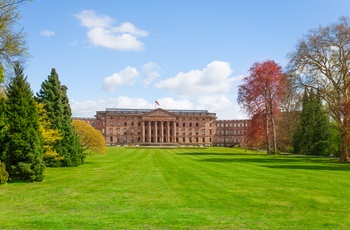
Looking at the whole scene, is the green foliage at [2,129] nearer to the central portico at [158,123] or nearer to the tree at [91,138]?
the tree at [91,138]

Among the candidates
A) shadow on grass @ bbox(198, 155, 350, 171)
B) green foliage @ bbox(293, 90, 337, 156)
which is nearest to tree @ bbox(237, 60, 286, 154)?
green foliage @ bbox(293, 90, 337, 156)

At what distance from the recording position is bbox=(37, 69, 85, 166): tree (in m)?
35.8

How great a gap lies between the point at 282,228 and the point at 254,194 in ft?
20.6

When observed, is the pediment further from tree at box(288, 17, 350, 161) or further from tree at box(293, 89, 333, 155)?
tree at box(288, 17, 350, 161)

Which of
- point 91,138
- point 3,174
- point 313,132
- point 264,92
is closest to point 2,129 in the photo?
point 3,174

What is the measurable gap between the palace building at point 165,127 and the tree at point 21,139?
123757mm

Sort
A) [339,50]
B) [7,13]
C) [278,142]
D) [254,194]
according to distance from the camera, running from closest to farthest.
A: [254,194] → [7,13] → [339,50] → [278,142]

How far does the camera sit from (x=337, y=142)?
184 ft

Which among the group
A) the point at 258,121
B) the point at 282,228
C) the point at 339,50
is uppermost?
the point at 339,50

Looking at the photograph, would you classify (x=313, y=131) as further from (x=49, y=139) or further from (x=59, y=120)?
(x=49, y=139)

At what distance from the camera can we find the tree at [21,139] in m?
22.3

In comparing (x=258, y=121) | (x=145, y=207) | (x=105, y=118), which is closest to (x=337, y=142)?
(x=258, y=121)

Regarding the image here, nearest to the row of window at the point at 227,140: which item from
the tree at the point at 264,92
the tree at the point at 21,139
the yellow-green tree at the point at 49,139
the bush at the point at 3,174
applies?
the tree at the point at 264,92

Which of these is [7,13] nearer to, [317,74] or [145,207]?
[145,207]
